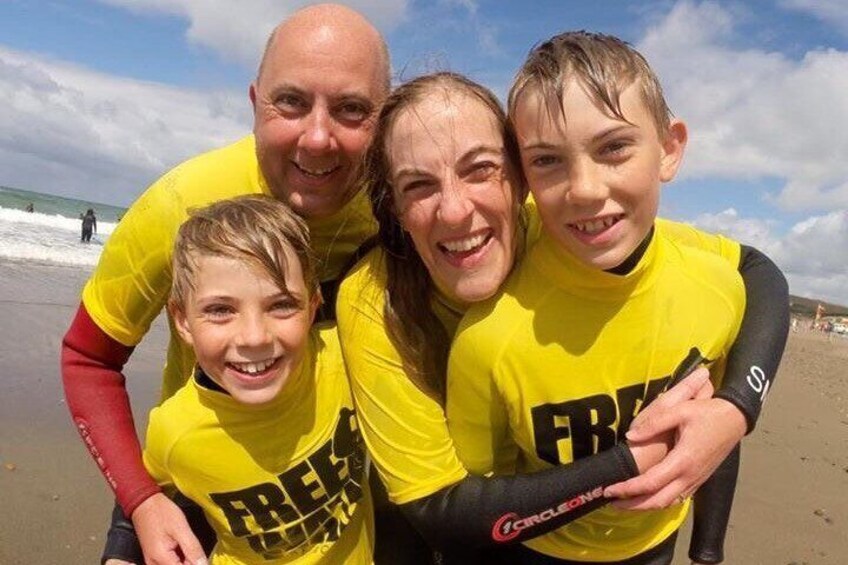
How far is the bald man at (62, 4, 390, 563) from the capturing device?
2.83 metres

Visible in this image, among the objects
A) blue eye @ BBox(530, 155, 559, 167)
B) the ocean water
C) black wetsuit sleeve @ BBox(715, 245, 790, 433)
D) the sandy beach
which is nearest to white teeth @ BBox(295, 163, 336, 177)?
blue eye @ BBox(530, 155, 559, 167)

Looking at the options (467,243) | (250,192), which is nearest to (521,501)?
(467,243)

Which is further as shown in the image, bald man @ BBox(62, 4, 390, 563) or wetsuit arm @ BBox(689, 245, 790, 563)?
bald man @ BBox(62, 4, 390, 563)

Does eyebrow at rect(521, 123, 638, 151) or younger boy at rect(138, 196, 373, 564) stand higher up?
eyebrow at rect(521, 123, 638, 151)

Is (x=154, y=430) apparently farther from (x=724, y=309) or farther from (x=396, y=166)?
(x=724, y=309)

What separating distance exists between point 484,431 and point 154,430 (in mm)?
1234

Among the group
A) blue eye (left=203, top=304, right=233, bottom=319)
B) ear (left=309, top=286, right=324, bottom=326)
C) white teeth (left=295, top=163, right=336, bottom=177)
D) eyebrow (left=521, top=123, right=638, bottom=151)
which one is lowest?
blue eye (left=203, top=304, right=233, bottom=319)

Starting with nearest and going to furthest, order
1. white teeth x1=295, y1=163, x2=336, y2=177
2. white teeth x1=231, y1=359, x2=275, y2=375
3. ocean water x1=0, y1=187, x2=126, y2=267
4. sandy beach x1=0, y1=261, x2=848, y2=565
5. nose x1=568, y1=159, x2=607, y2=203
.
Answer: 1. nose x1=568, y1=159, x2=607, y2=203
2. white teeth x1=231, y1=359, x2=275, y2=375
3. white teeth x1=295, y1=163, x2=336, y2=177
4. sandy beach x1=0, y1=261, x2=848, y2=565
5. ocean water x1=0, y1=187, x2=126, y2=267

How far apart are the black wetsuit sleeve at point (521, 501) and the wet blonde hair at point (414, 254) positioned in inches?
14.4

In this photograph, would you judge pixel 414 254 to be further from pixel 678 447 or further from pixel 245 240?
pixel 678 447

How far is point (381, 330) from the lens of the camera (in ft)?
8.38

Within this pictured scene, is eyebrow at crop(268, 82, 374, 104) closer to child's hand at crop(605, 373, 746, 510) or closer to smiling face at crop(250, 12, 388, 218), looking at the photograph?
smiling face at crop(250, 12, 388, 218)

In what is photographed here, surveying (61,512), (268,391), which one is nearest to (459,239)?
(268,391)

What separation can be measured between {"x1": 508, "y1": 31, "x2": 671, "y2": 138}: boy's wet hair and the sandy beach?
155 inches
